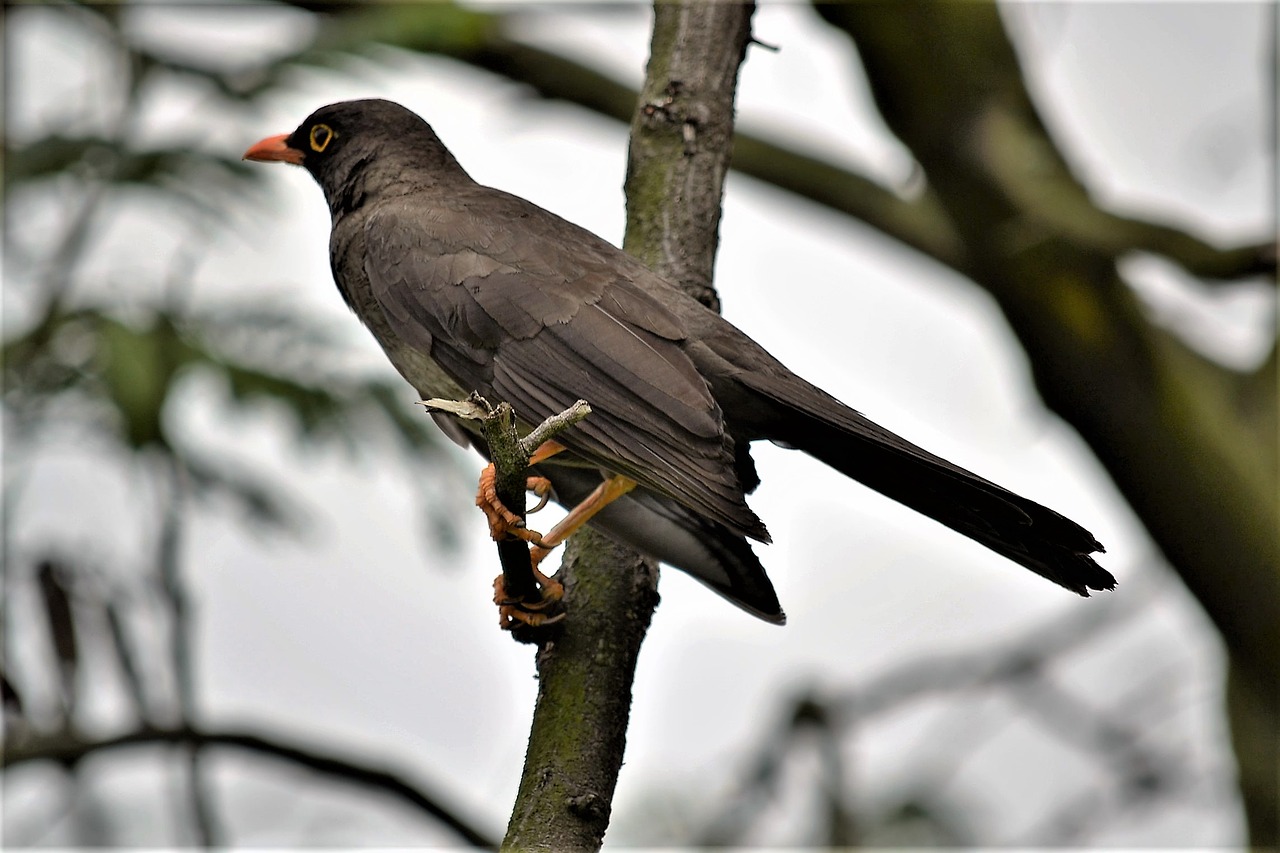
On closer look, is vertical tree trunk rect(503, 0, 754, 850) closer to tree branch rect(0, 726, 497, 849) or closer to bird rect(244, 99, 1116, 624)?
bird rect(244, 99, 1116, 624)

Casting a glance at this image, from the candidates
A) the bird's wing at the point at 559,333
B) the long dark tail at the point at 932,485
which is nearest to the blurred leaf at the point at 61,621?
the bird's wing at the point at 559,333

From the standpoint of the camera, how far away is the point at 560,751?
294 cm

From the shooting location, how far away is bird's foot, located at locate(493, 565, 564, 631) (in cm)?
319

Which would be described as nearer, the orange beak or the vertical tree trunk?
the vertical tree trunk

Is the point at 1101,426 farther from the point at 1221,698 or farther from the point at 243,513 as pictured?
the point at 243,513

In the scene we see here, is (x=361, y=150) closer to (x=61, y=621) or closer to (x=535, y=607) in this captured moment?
(x=61, y=621)

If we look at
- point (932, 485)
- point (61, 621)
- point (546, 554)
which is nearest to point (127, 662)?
point (61, 621)

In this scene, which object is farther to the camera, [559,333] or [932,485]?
[559,333]

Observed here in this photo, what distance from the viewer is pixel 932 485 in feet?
11.0

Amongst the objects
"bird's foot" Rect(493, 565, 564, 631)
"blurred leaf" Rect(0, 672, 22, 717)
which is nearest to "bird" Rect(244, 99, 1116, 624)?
"bird's foot" Rect(493, 565, 564, 631)

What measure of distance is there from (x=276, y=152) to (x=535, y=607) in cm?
235

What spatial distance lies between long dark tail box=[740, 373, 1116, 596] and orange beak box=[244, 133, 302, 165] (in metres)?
2.08

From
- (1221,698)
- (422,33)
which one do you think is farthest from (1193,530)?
(422,33)

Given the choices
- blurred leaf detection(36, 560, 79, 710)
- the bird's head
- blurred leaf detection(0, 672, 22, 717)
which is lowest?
blurred leaf detection(0, 672, 22, 717)
